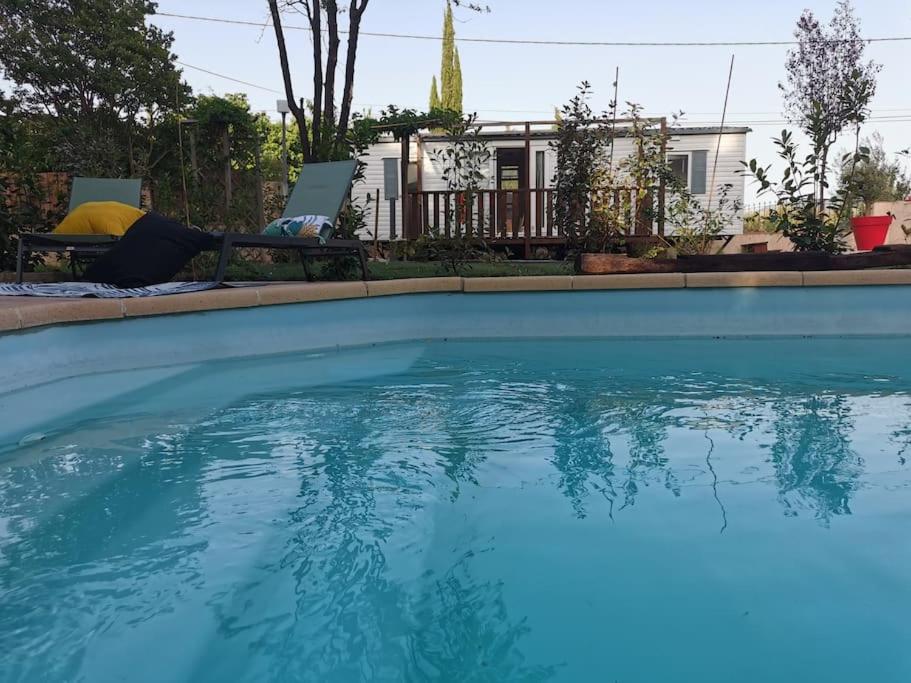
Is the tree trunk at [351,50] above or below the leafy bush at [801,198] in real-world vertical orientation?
above

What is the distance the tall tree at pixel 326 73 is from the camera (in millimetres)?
6996

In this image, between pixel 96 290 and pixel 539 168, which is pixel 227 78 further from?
pixel 96 290

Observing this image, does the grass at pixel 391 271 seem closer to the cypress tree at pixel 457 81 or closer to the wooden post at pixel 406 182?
the wooden post at pixel 406 182

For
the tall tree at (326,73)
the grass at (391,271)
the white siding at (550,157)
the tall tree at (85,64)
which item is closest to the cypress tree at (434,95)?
the tall tree at (85,64)

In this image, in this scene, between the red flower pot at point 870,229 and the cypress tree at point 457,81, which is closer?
the red flower pot at point 870,229

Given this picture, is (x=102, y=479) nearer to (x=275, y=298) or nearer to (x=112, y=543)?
(x=112, y=543)

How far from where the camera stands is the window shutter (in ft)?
43.1

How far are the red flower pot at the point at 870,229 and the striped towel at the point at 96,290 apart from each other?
19.6ft

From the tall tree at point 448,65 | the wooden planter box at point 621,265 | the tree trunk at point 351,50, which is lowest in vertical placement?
the wooden planter box at point 621,265

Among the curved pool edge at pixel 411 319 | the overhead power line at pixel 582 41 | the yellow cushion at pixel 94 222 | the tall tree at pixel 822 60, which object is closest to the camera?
the curved pool edge at pixel 411 319

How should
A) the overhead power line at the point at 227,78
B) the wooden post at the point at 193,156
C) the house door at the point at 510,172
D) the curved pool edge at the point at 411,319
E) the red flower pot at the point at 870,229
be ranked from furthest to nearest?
the overhead power line at the point at 227,78
the house door at the point at 510,172
the wooden post at the point at 193,156
the red flower pot at the point at 870,229
the curved pool edge at the point at 411,319

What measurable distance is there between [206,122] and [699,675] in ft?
35.9

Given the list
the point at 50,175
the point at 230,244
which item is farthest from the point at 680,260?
the point at 50,175

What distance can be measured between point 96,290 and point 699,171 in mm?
11692
